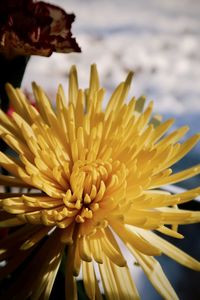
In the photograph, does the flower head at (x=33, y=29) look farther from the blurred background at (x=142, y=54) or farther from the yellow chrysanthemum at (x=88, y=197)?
the blurred background at (x=142, y=54)

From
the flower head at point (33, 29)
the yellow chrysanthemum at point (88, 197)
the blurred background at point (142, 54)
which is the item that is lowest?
the yellow chrysanthemum at point (88, 197)

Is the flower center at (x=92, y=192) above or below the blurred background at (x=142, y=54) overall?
below

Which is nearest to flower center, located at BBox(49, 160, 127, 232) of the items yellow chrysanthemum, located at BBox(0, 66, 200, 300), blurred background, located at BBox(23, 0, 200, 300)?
yellow chrysanthemum, located at BBox(0, 66, 200, 300)

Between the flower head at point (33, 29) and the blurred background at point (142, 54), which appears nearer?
the flower head at point (33, 29)

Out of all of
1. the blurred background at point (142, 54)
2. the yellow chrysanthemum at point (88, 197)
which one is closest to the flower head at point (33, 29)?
the yellow chrysanthemum at point (88, 197)

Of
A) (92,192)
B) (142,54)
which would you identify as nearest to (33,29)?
(92,192)

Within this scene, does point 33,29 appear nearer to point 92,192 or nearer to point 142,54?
point 92,192

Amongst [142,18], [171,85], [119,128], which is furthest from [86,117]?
[142,18]
